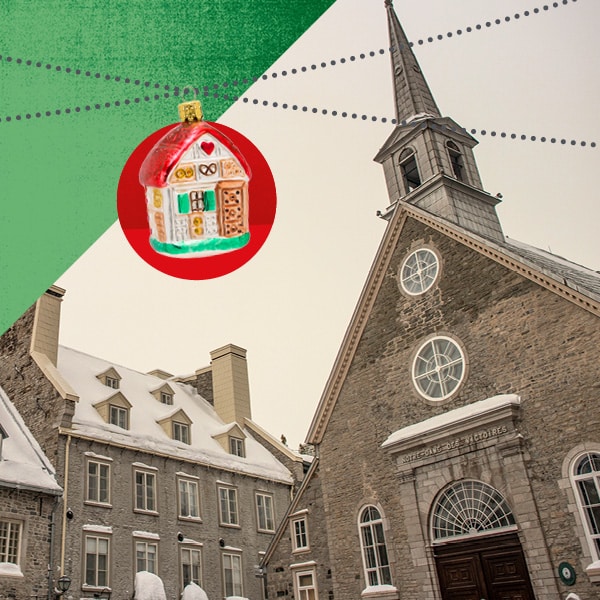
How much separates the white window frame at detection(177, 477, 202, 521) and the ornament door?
10979 millimetres

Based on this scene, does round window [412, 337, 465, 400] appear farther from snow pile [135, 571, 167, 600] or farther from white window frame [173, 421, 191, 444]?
white window frame [173, 421, 191, 444]

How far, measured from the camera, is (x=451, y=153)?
74.6ft

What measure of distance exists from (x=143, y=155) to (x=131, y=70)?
1486 mm

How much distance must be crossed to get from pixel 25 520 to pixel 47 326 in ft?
25.1

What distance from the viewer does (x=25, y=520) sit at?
19.0m

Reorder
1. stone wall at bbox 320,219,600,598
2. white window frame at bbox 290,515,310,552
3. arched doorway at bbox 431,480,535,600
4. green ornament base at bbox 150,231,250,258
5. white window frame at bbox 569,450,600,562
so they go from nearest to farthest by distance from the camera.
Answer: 1. green ornament base at bbox 150,231,250,258
2. white window frame at bbox 569,450,600,562
3. stone wall at bbox 320,219,600,598
4. arched doorway at bbox 431,480,535,600
5. white window frame at bbox 290,515,310,552

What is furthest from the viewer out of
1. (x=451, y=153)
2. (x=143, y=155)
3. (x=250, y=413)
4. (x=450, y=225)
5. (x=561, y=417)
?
(x=250, y=413)

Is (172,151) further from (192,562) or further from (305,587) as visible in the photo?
(192,562)

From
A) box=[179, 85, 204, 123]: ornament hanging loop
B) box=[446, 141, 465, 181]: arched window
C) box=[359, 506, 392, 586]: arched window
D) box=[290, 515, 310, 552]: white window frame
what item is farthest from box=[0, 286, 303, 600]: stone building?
box=[179, 85, 204, 123]: ornament hanging loop

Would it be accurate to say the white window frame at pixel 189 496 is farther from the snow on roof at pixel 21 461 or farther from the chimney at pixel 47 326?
the chimney at pixel 47 326

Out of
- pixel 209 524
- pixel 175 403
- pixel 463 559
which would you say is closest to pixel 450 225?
pixel 463 559

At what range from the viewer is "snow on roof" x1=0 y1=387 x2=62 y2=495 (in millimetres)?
19177

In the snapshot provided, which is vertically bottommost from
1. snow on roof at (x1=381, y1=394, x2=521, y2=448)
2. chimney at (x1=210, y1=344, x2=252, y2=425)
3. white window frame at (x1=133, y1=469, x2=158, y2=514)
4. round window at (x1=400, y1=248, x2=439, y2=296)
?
snow on roof at (x1=381, y1=394, x2=521, y2=448)

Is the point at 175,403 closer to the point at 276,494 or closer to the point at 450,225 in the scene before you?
the point at 276,494
